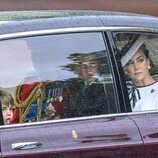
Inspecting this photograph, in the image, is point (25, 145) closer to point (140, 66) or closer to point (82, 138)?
point (82, 138)

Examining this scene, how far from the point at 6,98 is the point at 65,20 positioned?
24.6 inches

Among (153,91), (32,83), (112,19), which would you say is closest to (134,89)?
(153,91)

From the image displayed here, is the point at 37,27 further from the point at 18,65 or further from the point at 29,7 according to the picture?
the point at 29,7

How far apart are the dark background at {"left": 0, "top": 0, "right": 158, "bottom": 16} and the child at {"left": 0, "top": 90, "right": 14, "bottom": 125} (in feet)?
29.4

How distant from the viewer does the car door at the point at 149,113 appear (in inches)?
147

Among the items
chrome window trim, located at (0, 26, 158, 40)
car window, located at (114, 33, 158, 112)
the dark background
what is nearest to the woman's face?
car window, located at (114, 33, 158, 112)

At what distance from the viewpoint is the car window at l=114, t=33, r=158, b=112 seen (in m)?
3.91

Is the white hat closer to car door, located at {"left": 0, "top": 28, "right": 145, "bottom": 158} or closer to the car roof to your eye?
the car roof

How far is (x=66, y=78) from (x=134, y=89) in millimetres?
519

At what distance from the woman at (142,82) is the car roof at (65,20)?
0.19 meters

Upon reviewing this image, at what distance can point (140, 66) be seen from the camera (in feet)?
13.2

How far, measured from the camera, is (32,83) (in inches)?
141

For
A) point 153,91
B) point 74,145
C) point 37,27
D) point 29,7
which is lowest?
point 74,145

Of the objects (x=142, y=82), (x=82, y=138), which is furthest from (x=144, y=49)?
(x=82, y=138)
